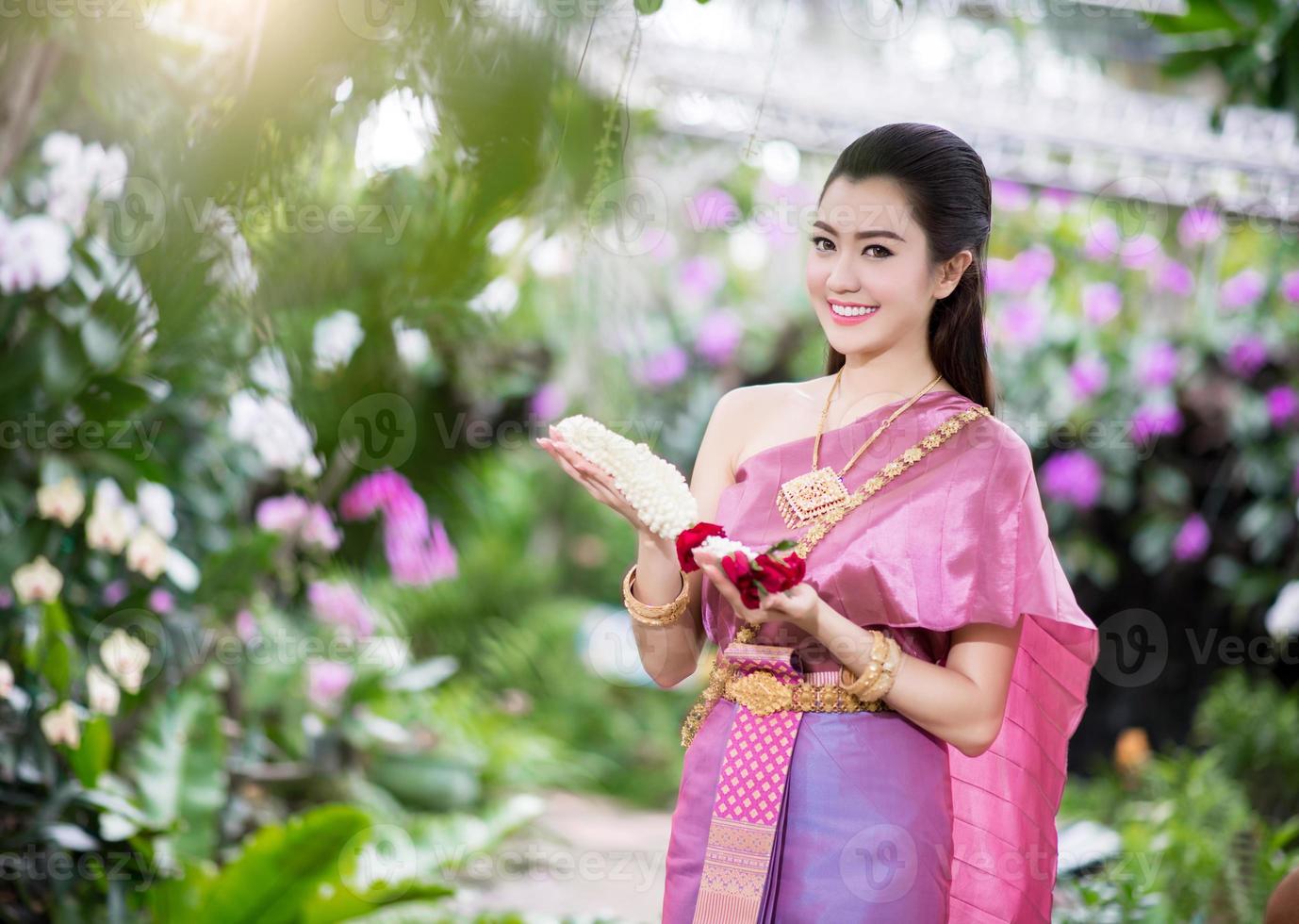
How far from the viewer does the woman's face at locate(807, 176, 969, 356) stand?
169 cm

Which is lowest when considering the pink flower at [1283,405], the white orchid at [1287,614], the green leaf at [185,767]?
the green leaf at [185,767]

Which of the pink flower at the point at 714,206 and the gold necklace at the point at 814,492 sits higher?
the pink flower at the point at 714,206

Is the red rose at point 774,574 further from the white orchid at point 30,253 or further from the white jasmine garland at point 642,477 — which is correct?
the white orchid at point 30,253

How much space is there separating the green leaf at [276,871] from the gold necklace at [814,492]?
5.45ft

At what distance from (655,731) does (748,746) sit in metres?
5.29

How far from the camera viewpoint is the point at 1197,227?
18.6 ft

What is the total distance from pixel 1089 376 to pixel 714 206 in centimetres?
188

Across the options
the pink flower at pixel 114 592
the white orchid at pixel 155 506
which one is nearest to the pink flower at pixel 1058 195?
the white orchid at pixel 155 506

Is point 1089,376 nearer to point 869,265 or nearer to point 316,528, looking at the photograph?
point 316,528

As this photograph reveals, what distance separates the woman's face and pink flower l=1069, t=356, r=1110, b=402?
12.7ft

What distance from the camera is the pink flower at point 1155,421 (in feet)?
17.6

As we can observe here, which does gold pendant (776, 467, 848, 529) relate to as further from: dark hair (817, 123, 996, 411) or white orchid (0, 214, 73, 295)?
white orchid (0, 214, 73, 295)

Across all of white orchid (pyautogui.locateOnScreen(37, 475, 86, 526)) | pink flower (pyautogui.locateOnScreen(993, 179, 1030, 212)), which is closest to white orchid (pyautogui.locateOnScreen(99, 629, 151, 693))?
white orchid (pyautogui.locateOnScreen(37, 475, 86, 526))

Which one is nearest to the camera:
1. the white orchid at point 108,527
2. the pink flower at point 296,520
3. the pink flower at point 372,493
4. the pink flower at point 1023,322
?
the pink flower at point 372,493
